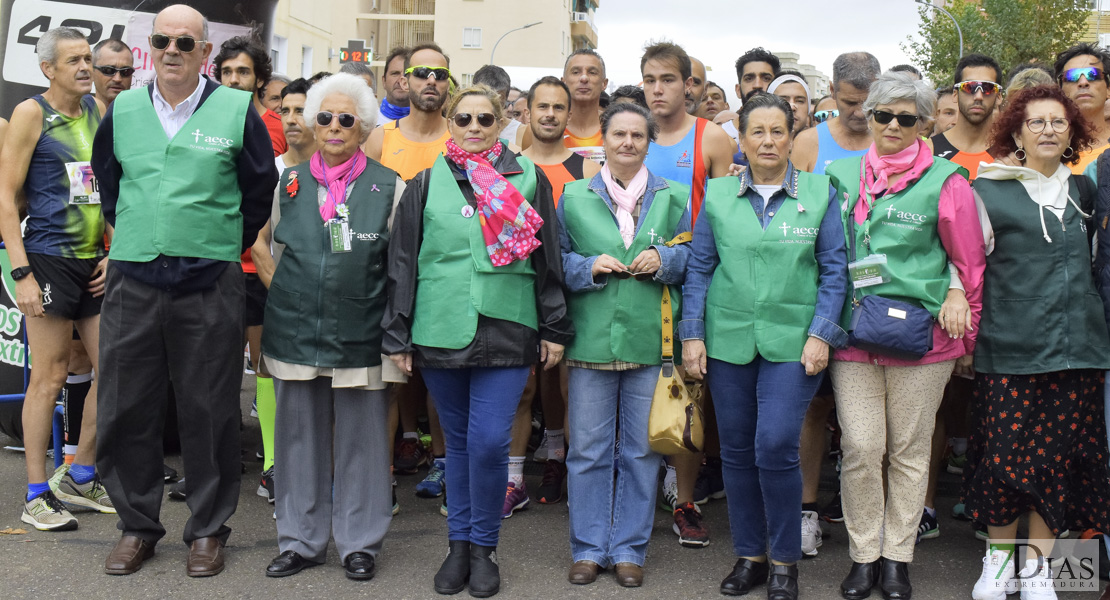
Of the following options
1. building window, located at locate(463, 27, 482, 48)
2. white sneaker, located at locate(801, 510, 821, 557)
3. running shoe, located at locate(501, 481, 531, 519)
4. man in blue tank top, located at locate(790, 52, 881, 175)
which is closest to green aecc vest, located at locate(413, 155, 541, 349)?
running shoe, located at locate(501, 481, 531, 519)

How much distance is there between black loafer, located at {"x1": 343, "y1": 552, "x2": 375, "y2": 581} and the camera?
4.47 m

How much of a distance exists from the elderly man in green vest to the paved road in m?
0.17

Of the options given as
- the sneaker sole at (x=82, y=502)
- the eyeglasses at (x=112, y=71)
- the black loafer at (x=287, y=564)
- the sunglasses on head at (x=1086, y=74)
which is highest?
the sunglasses on head at (x=1086, y=74)

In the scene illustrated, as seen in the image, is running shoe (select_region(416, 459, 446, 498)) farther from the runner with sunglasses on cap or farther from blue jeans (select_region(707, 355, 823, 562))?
the runner with sunglasses on cap

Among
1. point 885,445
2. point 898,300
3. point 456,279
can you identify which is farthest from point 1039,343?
point 456,279

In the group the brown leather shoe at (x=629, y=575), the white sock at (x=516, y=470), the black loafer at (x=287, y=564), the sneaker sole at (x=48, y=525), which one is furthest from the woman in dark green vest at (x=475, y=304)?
the sneaker sole at (x=48, y=525)

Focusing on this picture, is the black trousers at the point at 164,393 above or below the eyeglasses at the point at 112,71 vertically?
below

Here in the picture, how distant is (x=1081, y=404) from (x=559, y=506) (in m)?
2.63

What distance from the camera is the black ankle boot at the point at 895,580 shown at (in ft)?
14.1

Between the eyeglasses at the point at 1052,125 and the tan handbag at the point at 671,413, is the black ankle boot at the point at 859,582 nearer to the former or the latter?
the tan handbag at the point at 671,413

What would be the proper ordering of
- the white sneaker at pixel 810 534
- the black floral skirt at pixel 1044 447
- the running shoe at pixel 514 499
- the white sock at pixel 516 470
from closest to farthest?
1. the black floral skirt at pixel 1044 447
2. the white sneaker at pixel 810 534
3. the running shoe at pixel 514 499
4. the white sock at pixel 516 470

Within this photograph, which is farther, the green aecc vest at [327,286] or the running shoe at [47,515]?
the running shoe at [47,515]

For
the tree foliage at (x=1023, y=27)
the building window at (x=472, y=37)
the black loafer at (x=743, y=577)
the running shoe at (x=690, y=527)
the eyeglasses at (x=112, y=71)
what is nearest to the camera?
the black loafer at (x=743, y=577)

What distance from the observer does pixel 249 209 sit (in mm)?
4633
